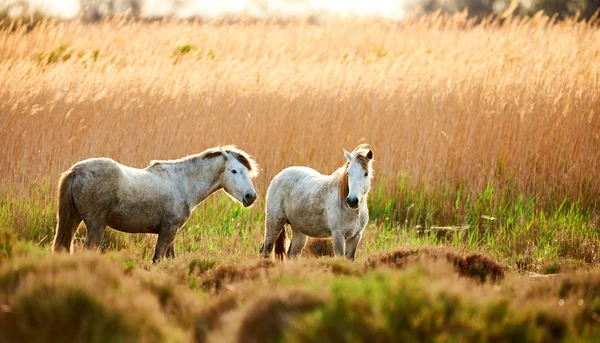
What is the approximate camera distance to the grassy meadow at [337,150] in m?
5.63

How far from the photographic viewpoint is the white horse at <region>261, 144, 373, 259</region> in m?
7.30

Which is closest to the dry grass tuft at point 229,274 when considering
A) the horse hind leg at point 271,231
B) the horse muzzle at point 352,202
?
the horse muzzle at point 352,202

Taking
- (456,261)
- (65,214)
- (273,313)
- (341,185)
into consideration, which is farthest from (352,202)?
(273,313)

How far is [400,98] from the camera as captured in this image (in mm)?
12117

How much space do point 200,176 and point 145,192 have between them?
67 cm

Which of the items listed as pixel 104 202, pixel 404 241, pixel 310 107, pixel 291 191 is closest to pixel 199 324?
pixel 104 202

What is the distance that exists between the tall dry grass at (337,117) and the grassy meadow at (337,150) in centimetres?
3

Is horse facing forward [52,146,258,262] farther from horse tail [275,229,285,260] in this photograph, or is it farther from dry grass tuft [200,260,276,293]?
dry grass tuft [200,260,276,293]

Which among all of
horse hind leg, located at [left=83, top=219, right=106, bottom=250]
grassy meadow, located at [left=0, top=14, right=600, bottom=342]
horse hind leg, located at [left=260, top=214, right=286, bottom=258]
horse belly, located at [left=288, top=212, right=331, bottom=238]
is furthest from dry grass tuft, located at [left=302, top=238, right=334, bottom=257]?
horse hind leg, located at [left=83, top=219, right=106, bottom=250]

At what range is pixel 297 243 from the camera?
8453 millimetres

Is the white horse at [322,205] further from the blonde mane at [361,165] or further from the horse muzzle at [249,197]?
the horse muzzle at [249,197]

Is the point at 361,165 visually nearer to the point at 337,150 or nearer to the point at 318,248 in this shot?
the point at 318,248

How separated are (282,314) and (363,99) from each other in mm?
8149

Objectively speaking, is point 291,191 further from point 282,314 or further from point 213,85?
point 213,85
